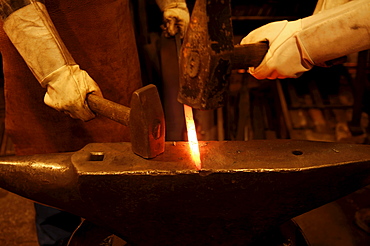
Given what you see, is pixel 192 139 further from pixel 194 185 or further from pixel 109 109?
pixel 109 109

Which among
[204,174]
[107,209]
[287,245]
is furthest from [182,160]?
[287,245]

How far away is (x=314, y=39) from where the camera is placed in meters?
1.40

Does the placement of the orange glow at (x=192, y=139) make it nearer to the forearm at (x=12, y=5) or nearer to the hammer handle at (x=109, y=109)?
the hammer handle at (x=109, y=109)

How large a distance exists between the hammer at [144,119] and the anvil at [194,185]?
0.17 feet

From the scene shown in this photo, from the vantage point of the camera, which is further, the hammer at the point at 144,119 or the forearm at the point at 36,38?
the forearm at the point at 36,38

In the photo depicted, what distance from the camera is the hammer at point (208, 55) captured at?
3.68 ft

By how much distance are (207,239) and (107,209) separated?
44cm

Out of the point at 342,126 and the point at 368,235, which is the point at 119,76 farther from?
the point at 342,126

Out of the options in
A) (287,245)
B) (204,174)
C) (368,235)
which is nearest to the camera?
(204,174)

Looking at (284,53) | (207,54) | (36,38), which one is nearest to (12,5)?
(36,38)

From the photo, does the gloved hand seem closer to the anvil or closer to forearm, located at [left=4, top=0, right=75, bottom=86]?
the anvil

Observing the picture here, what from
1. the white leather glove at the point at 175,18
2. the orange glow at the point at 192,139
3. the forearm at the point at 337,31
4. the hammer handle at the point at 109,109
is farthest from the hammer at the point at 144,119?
the white leather glove at the point at 175,18

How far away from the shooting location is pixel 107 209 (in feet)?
3.90

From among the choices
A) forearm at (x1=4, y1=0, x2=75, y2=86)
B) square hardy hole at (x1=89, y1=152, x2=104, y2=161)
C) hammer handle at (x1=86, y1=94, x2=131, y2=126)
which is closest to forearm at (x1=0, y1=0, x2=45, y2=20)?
forearm at (x1=4, y1=0, x2=75, y2=86)
